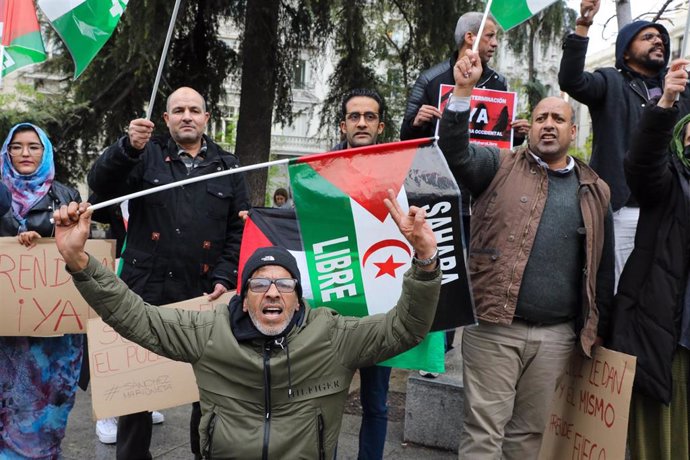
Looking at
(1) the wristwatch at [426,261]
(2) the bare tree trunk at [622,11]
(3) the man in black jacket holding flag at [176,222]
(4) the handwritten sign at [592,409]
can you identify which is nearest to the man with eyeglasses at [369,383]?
(3) the man in black jacket holding flag at [176,222]

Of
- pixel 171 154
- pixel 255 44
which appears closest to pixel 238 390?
pixel 171 154

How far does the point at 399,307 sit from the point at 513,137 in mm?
1698

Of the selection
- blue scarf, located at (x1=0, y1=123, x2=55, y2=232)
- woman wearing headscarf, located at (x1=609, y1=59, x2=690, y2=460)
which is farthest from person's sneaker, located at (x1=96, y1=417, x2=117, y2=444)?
woman wearing headscarf, located at (x1=609, y1=59, x2=690, y2=460)

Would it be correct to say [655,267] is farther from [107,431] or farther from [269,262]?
[107,431]

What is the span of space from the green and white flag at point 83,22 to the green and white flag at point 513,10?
1.94 meters

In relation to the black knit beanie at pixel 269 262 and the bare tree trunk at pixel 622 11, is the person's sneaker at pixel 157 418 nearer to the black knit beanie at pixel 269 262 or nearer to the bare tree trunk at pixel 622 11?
the black knit beanie at pixel 269 262

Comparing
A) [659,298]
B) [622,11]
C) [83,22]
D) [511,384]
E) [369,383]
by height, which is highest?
[622,11]

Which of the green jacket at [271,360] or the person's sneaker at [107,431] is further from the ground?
the green jacket at [271,360]

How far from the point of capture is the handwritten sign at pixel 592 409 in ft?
9.89

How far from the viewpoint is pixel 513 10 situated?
3.68 m

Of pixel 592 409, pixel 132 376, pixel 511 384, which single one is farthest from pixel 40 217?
pixel 592 409

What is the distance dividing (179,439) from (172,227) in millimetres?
1736

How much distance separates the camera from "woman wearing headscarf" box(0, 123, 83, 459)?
3.50 m

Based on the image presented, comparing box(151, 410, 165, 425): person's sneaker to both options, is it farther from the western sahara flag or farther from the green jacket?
the green jacket
